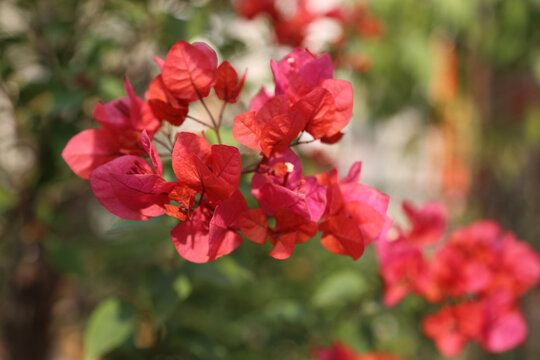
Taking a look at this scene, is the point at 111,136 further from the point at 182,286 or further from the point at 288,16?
the point at 288,16

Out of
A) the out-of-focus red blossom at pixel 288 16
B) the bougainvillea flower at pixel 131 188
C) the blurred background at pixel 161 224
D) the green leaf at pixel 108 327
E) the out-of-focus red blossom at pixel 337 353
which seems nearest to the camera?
the bougainvillea flower at pixel 131 188

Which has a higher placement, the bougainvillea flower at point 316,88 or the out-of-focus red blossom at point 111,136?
the bougainvillea flower at point 316,88

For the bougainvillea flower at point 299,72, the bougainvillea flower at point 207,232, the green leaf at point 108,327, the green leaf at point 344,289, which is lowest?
the green leaf at point 344,289

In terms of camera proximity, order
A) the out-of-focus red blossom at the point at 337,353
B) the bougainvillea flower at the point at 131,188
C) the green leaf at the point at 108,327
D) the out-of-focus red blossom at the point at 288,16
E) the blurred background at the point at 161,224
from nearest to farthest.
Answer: the bougainvillea flower at the point at 131,188
the green leaf at the point at 108,327
the blurred background at the point at 161,224
the out-of-focus red blossom at the point at 337,353
the out-of-focus red blossom at the point at 288,16

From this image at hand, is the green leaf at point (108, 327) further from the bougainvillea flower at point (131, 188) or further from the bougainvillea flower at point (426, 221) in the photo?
the bougainvillea flower at point (426, 221)

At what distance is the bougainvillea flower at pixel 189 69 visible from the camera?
426mm

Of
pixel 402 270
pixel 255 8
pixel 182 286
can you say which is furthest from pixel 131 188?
pixel 255 8

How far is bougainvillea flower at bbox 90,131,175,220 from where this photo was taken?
0.38 m

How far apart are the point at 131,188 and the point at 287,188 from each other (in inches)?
5.2

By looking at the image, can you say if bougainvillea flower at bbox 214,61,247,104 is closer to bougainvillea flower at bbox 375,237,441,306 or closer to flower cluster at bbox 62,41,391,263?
flower cluster at bbox 62,41,391,263

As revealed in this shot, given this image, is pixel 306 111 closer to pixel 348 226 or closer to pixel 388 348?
pixel 348 226

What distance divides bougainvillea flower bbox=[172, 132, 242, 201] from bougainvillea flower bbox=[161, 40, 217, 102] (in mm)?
77

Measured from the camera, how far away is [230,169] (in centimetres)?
39

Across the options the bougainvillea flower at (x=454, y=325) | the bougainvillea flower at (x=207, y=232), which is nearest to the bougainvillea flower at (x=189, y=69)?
the bougainvillea flower at (x=207, y=232)
